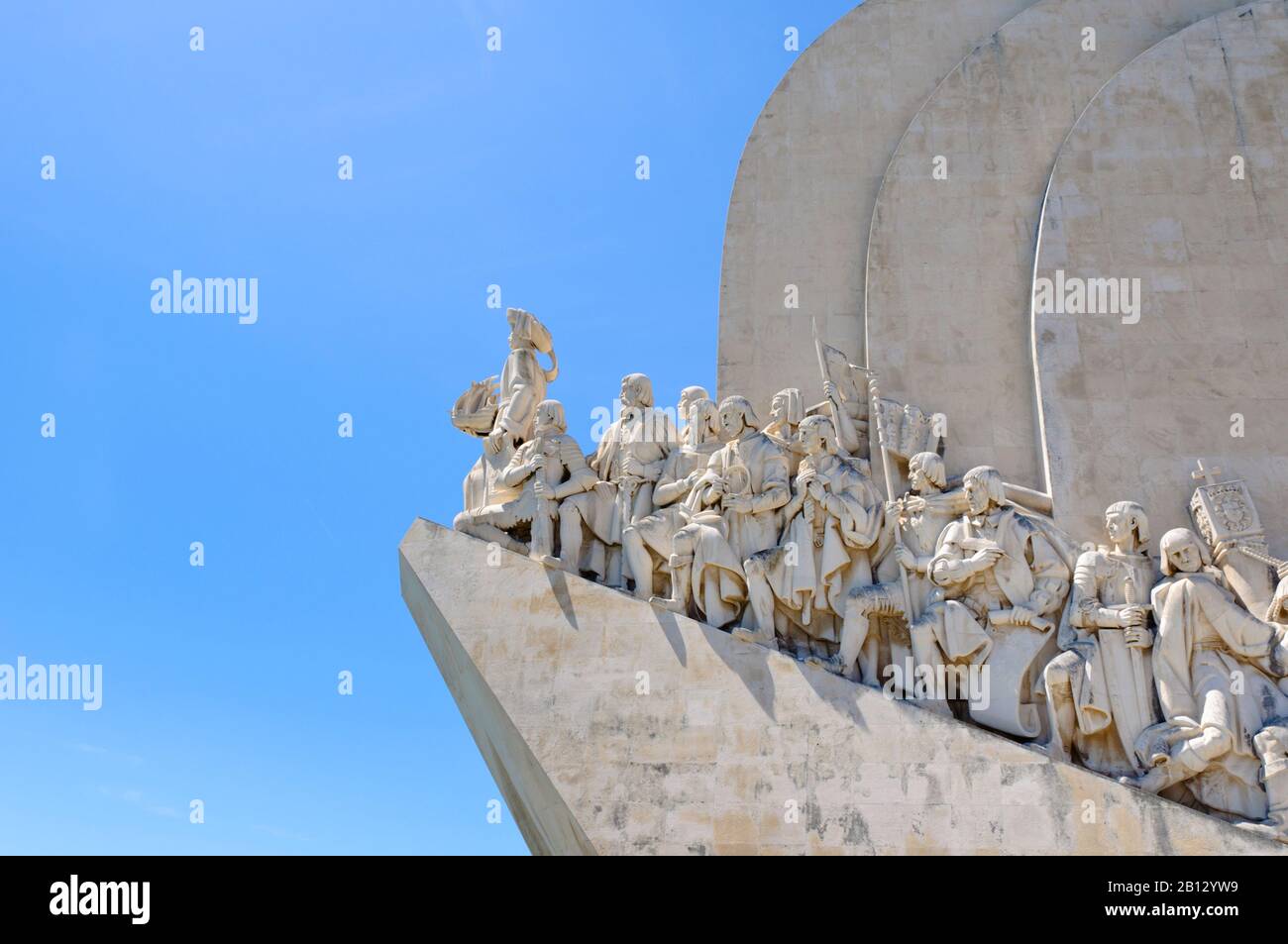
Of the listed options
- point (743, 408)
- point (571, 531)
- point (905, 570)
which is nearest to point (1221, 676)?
point (905, 570)

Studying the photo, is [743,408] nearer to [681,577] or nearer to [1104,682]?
[681,577]

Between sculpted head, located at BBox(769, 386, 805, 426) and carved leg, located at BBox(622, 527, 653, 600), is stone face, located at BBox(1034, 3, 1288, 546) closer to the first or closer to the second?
sculpted head, located at BBox(769, 386, 805, 426)

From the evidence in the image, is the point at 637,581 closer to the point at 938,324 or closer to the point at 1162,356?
the point at 938,324

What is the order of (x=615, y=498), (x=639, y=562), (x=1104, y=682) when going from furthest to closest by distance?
(x=615, y=498), (x=639, y=562), (x=1104, y=682)

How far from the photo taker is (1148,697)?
8391 mm

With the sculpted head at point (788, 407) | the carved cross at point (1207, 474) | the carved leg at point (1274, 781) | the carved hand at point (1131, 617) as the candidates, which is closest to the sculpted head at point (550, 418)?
the sculpted head at point (788, 407)

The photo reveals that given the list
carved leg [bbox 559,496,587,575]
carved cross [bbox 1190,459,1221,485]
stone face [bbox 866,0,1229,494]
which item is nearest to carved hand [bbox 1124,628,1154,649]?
stone face [bbox 866,0,1229,494]

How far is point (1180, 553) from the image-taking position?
8727 millimetres

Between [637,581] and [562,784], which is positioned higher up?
[637,581]

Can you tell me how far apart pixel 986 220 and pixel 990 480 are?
2.89 m
